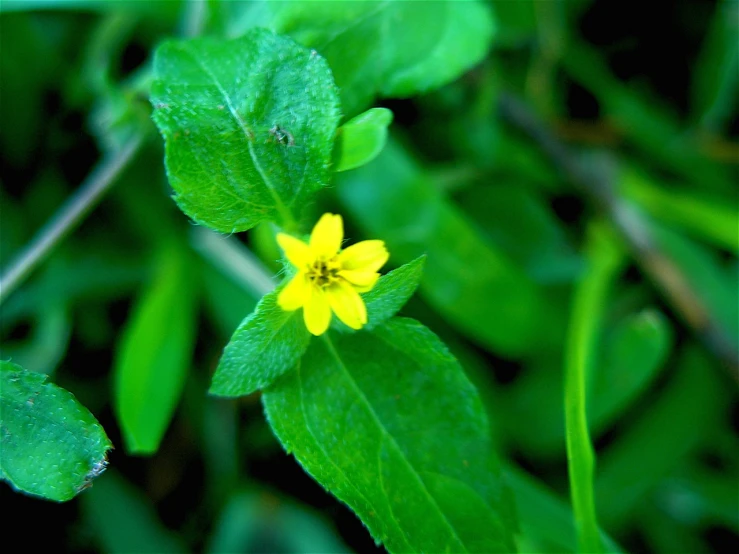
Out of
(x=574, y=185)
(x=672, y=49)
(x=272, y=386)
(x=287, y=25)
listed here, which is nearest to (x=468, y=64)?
(x=287, y=25)

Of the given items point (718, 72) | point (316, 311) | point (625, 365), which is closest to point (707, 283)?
point (625, 365)

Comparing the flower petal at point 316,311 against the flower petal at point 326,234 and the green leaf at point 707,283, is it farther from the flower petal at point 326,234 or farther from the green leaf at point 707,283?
the green leaf at point 707,283

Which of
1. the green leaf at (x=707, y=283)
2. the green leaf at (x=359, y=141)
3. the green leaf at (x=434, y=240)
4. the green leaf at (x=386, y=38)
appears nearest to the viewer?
the green leaf at (x=359, y=141)

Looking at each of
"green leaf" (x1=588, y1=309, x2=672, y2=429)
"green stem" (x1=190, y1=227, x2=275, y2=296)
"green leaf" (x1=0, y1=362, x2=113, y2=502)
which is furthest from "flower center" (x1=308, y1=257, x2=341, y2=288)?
"green leaf" (x1=588, y1=309, x2=672, y2=429)

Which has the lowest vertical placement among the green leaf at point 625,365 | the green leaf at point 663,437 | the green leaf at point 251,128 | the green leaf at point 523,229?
the green leaf at point 663,437

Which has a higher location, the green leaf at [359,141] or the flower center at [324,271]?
the green leaf at [359,141]

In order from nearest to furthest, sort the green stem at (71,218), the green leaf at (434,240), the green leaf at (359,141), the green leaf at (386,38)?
the green leaf at (359,141) < the green leaf at (386,38) < the green stem at (71,218) < the green leaf at (434,240)

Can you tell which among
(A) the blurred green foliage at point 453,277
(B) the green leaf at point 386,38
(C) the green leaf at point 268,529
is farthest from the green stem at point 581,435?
(C) the green leaf at point 268,529
